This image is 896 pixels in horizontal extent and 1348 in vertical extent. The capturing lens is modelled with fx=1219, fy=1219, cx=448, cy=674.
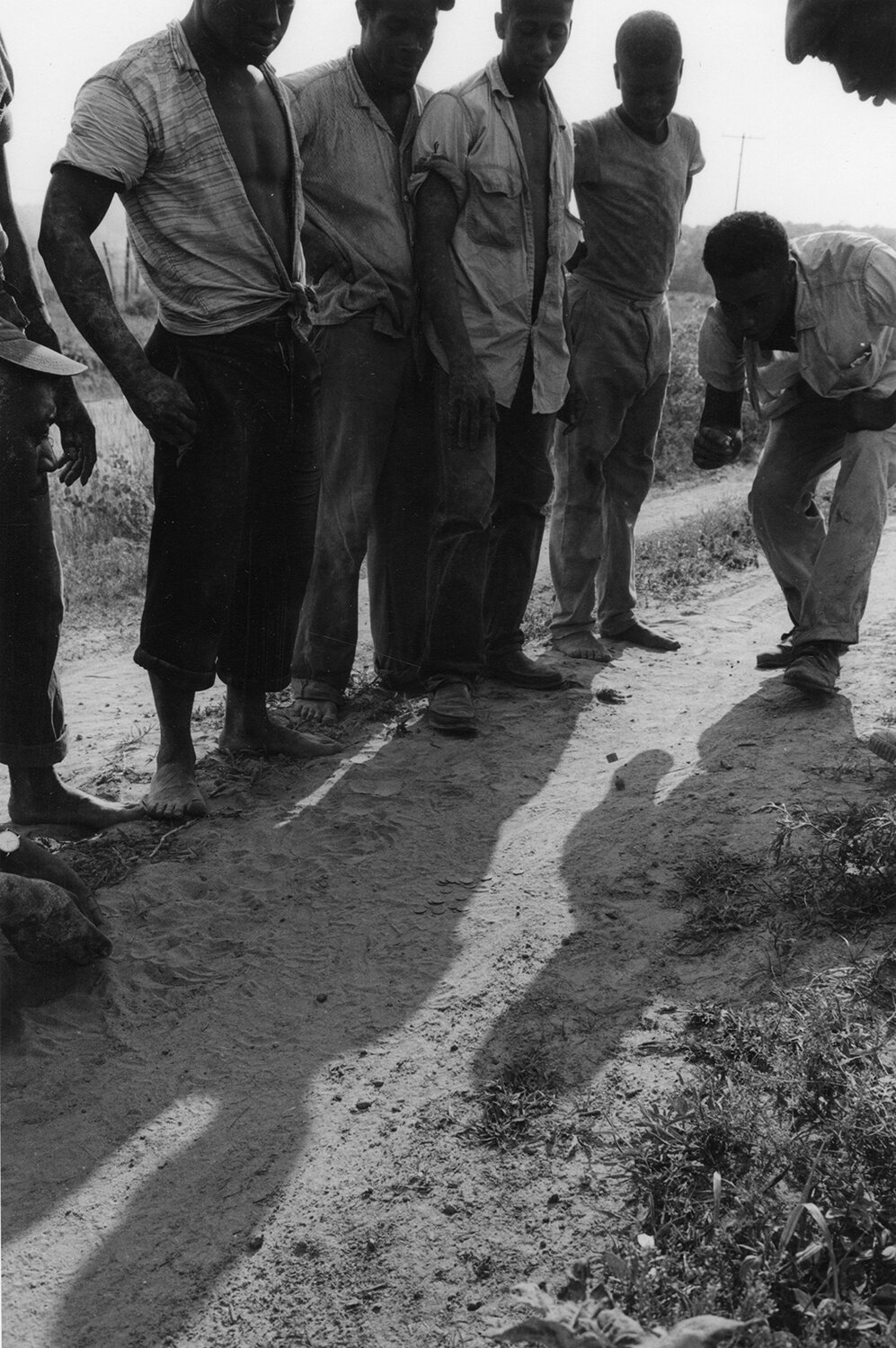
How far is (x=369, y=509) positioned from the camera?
413 cm

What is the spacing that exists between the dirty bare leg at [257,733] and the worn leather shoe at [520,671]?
0.85 meters

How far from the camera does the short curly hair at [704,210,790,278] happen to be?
4.00m

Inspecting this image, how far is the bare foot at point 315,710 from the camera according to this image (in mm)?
4203

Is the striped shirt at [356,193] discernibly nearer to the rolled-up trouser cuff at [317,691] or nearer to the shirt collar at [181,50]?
the shirt collar at [181,50]

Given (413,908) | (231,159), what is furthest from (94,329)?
(413,908)

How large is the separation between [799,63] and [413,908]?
204 cm

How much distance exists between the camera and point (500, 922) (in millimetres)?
3008

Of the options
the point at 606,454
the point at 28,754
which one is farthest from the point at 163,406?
the point at 606,454

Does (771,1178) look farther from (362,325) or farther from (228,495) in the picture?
(362,325)

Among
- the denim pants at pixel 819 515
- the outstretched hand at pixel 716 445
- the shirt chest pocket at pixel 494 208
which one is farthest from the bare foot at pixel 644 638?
the shirt chest pocket at pixel 494 208

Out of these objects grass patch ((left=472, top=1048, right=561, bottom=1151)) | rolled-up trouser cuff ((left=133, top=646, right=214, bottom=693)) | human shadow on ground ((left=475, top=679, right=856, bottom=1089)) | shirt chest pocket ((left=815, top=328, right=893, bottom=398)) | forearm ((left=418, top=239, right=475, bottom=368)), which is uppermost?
forearm ((left=418, top=239, right=475, bottom=368))

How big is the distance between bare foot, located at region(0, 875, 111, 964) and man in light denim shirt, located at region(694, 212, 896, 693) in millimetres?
2514

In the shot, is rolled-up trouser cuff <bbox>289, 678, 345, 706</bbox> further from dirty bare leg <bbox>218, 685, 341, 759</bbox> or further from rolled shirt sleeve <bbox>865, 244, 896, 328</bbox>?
rolled shirt sleeve <bbox>865, 244, 896, 328</bbox>

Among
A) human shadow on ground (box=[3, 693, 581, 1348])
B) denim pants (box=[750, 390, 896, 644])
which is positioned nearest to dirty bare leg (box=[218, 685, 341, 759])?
human shadow on ground (box=[3, 693, 581, 1348])
